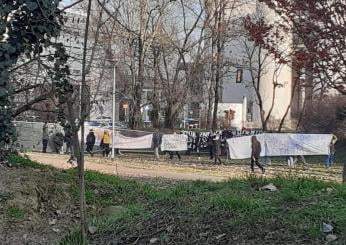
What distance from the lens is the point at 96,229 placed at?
247 inches

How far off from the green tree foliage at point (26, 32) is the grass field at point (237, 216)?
5.52ft

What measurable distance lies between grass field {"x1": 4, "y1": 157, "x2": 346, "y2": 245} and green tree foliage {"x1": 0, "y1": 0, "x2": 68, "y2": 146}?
168 cm

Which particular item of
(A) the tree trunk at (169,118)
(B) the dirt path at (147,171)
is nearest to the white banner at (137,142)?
(A) the tree trunk at (169,118)

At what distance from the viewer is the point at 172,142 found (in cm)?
3588

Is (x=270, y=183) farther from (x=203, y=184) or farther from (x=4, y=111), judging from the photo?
(x=4, y=111)

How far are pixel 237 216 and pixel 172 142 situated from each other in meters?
30.7

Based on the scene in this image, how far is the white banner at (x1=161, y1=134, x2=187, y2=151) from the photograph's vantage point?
3562cm

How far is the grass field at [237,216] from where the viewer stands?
4762 mm

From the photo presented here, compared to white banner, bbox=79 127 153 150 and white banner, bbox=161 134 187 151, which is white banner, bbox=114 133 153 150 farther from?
white banner, bbox=161 134 187 151

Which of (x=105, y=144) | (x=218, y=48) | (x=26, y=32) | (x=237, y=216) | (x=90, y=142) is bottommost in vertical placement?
(x=237, y=216)

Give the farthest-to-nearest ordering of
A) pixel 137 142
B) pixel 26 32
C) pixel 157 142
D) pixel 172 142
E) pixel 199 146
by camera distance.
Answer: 1. pixel 199 146
2. pixel 137 142
3. pixel 172 142
4. pixel 157 142
5. pixel 26 32

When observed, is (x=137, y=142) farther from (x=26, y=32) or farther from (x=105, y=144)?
(x=26, y=32)

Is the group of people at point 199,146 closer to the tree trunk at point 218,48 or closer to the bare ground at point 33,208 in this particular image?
the tree trunk at point 218,48

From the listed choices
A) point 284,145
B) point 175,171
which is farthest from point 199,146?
point 175,171
